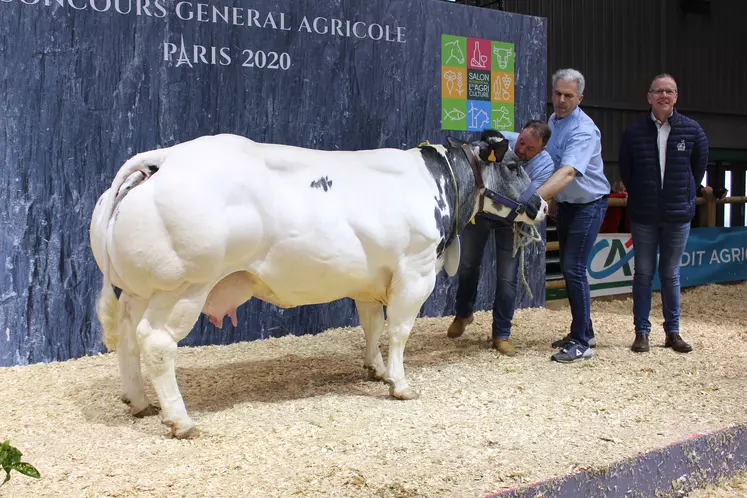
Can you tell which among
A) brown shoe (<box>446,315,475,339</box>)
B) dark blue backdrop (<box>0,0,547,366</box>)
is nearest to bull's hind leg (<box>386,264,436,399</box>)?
brown shoe (<box>446,315,475,339</box>)

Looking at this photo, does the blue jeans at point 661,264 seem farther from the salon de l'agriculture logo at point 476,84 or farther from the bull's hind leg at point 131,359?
the bull's hind leg at point 131,359

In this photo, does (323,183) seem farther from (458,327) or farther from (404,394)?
(458,327)

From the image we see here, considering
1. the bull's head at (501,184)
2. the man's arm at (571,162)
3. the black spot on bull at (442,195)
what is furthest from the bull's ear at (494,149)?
the man's arm at (571,162)

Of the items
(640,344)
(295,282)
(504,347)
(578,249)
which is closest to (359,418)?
(295,282)

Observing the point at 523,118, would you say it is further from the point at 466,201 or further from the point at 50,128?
the point at 50,128

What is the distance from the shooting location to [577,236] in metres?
4.28

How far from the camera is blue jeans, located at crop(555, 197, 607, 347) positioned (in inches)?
168

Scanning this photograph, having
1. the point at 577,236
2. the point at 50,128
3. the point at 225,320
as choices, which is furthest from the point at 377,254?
the point at 50,128

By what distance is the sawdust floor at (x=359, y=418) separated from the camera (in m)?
2.49

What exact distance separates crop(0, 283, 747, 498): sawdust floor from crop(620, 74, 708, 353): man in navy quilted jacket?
43 cm

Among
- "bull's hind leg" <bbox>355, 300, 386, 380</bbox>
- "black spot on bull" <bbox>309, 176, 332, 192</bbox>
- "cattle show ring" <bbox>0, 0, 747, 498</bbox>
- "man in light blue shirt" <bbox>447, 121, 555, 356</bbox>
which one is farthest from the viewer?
"man in light blue shirt" <bbox>447, 121, 555, 356</bbox>

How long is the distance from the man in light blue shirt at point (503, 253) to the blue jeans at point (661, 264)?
744mm

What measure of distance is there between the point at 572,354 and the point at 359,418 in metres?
1.64

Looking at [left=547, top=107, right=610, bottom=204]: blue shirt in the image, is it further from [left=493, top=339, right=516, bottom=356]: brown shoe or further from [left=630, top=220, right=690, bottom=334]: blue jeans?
[left=493, top=339, right=516, bottom=356]: brown shoe
